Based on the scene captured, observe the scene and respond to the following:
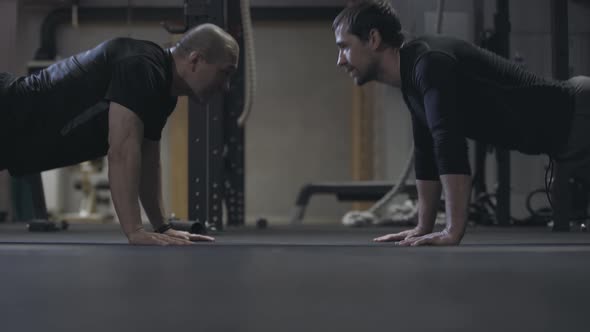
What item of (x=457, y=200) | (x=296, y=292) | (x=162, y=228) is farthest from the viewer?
(x=162, y=228)

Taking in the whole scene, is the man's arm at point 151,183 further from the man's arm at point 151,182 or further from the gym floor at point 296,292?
the gym floor at point 296,292

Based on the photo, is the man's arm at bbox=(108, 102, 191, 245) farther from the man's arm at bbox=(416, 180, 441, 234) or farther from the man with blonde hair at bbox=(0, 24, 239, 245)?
the man's arm at bbox=(416, 180, 441, 234)

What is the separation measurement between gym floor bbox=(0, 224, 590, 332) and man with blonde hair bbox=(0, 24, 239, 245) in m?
0.26

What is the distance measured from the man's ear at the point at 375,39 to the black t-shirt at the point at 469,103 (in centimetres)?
5

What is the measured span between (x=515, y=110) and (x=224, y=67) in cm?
62

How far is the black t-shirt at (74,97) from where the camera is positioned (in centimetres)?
117

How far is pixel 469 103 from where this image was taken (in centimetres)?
123

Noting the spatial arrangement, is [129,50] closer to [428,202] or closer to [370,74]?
[370,74]

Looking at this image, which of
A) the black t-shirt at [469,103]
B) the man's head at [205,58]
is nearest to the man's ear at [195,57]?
the man's head at [205,58]

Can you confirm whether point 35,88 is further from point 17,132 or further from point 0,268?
point 0,268

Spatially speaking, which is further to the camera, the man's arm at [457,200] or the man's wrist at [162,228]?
the man's wrist at [162,228]

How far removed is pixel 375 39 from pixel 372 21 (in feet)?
0.12

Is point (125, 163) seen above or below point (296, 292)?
above

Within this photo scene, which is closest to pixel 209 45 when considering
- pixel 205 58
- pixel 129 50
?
pixel 205 58
